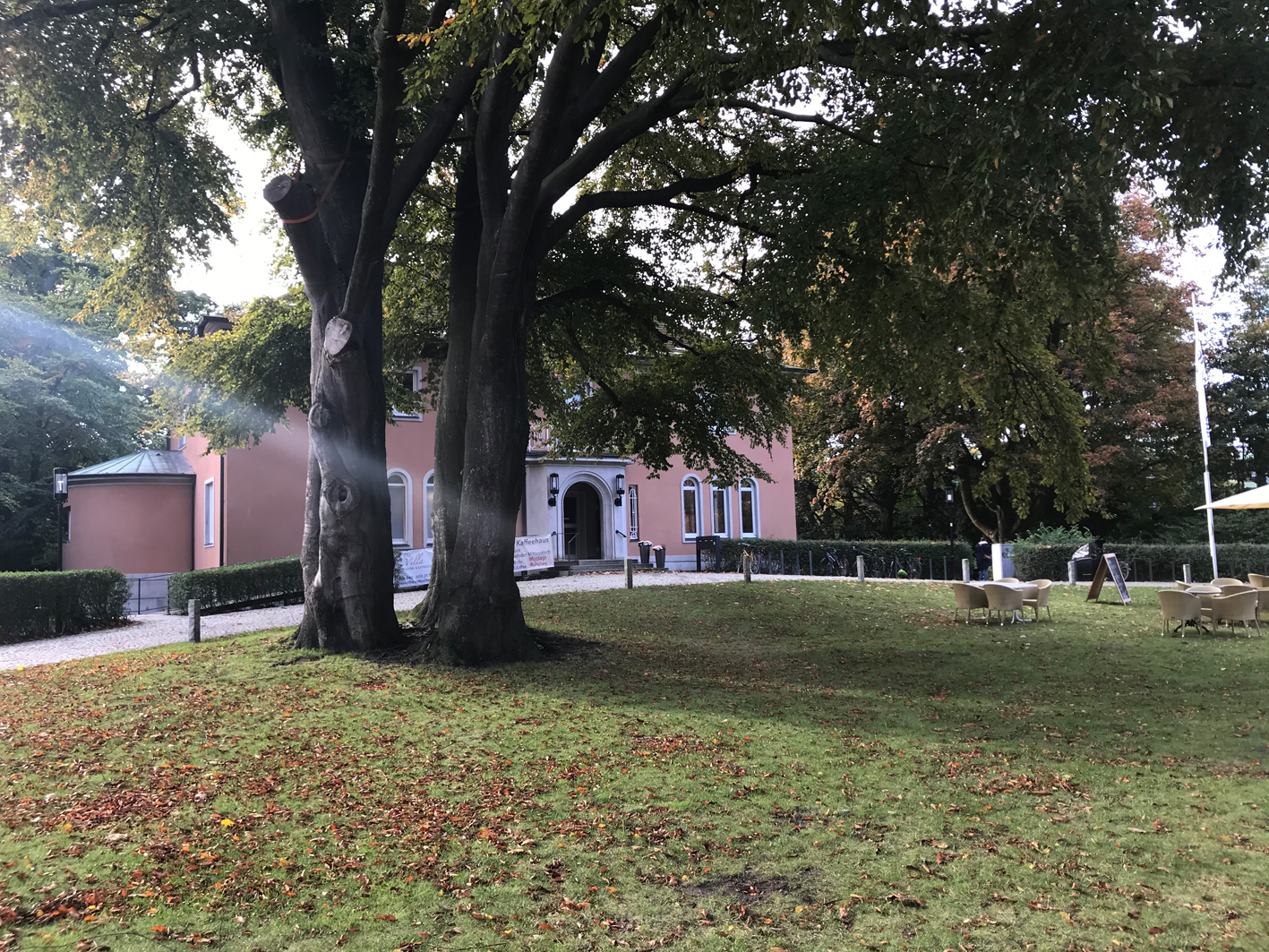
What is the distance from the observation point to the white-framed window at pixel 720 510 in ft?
102

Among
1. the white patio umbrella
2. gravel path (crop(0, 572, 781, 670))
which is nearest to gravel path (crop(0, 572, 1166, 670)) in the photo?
gravel path (crop(0, 572, 781, 670))

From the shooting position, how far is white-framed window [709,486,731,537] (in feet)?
102

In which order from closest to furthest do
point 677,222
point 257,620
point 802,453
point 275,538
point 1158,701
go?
point 1158,701 → point 677,222 → point 257,620 → point 275,538 → point 802,453

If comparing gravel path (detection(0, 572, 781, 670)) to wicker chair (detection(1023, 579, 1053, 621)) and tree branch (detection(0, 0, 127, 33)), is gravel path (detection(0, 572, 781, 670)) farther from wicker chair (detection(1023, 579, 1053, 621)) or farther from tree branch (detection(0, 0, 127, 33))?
tree branch (detection(0, 0, 127, 33))

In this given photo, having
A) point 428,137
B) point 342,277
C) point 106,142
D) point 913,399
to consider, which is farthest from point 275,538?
point 913,399

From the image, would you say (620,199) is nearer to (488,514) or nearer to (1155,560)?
(488,514)

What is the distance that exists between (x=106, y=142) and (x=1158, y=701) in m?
15.8

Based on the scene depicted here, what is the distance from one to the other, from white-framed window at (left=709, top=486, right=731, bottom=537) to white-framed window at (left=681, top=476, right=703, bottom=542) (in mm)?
534

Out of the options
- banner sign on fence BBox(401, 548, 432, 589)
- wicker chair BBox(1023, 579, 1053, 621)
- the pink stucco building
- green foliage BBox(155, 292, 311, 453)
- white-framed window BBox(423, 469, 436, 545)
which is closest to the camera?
wicker chair BBox(1023, 579, 1053, 621)

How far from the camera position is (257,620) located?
51.9 feet

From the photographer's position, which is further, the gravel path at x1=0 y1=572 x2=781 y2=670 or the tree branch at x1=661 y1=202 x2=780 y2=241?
the gravel path at x1=0 y1=572 x2=781 y2=670

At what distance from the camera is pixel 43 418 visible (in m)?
27.4

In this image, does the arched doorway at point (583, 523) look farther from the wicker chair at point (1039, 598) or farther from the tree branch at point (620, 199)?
the tree branch at point (620, 199)

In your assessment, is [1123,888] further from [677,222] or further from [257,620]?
[257,620]
